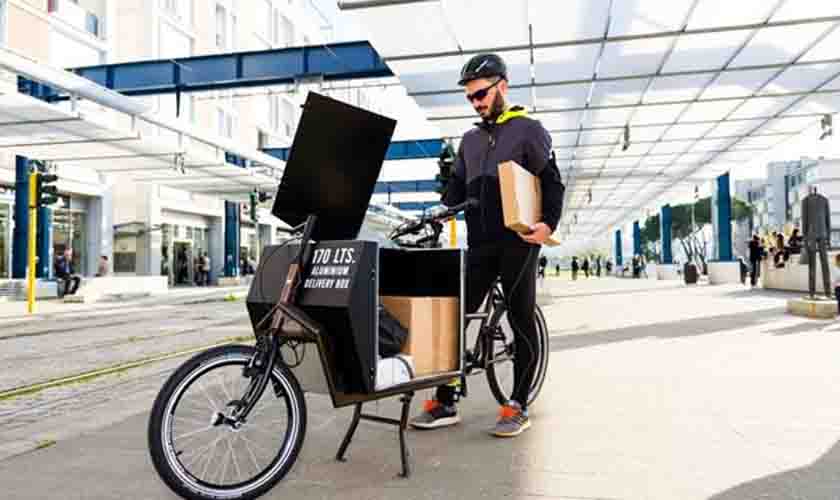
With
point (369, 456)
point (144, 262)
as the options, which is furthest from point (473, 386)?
point (144, 262)

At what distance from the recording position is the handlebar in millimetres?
3320

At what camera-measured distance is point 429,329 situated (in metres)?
3.22

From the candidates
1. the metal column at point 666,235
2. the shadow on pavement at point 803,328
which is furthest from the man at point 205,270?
the shadow on pavement at point 803,328

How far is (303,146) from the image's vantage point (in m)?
2.82

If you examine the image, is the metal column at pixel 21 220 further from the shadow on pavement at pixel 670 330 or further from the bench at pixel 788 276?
the bench at pixel 788 276

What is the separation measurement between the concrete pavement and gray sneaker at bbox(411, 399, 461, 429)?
7cm

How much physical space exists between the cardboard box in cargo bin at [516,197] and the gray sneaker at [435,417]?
113 cm

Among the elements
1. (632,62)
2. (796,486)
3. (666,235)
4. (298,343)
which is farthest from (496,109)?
(666,235)

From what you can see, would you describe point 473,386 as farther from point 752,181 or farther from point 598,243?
point 752,181

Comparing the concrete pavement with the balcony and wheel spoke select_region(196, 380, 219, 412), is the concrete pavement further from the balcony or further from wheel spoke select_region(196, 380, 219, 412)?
the balcony

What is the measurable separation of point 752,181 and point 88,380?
13404cm

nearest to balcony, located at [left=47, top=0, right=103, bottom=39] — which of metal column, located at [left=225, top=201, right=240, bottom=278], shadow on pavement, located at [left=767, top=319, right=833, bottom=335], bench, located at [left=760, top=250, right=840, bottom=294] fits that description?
metal column, located at [left=225, top=201, right=240, bottom=278]

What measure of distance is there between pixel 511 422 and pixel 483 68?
188cm

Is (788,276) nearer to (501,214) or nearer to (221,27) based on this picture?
(501,214)
